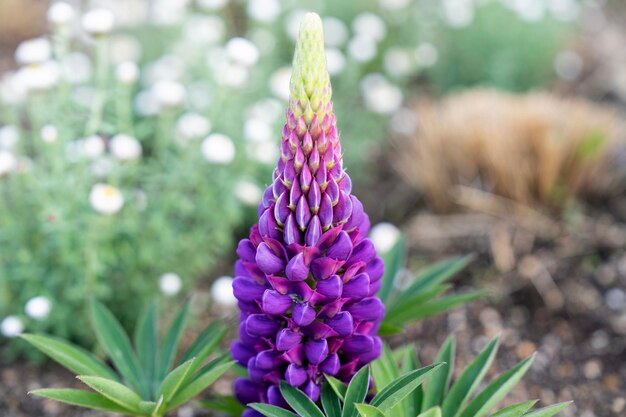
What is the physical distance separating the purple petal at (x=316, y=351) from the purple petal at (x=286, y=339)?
0.13ft

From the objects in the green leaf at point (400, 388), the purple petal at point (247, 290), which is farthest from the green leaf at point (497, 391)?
the purple petal at point (247, 290)

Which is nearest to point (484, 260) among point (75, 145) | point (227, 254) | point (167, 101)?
point (227, 254)

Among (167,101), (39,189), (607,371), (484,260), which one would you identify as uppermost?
(167,101)

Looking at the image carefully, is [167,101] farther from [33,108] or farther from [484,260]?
[484,260]

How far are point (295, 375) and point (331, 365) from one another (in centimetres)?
9

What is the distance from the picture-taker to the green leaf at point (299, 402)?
173 cm

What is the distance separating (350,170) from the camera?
4043 mm

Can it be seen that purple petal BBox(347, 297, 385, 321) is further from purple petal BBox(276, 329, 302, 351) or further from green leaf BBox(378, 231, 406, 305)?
green leaf BBox(378, 231, 406, 305)

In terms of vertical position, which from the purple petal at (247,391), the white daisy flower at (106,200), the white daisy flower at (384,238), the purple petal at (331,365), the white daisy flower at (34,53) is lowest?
the white daisy flower at (384,238)

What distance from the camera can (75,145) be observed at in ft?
9.14

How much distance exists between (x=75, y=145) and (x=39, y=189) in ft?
0.84

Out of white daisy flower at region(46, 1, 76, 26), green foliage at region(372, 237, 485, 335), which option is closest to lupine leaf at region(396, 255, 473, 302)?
green foliage at region(372, 237, 485, 335)

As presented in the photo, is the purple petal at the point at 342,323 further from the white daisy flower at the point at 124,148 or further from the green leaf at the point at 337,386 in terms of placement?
the white daisy flower at the point at 124,148

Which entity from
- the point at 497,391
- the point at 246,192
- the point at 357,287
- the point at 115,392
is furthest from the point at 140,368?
the point at 246,192
